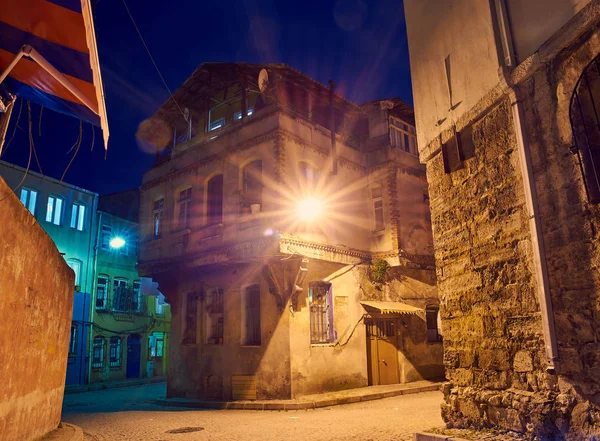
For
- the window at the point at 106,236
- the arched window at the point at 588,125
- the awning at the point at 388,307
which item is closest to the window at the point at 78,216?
the window at the point at 106,236

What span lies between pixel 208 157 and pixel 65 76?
38.1 feet

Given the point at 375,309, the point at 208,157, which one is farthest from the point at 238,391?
the point at 208,157

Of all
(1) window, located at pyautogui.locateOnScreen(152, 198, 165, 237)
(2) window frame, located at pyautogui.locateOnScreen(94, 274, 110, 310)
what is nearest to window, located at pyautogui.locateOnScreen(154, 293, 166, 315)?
(2) window frame, located at pyautogui.locateOnScreen(94, 274, 110, 310)

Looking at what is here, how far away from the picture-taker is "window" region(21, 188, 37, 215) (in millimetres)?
23316

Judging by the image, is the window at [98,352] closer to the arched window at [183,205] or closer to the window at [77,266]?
the window at [77,266]

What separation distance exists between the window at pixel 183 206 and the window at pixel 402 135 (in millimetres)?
8455

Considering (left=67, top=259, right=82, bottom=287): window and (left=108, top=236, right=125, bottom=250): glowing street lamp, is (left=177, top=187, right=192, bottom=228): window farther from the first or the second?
(left=108, top=236, right=125, bottom=250): glowing street lamp

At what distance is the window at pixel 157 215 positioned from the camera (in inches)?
741

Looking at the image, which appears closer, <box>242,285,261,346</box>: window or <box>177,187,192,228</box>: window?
<box>242,285,261,346</box>: window

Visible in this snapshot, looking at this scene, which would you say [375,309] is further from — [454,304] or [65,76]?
[65,76]

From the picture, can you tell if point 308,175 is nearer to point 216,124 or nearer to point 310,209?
point 310,209

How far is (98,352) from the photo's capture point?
26.1 metres

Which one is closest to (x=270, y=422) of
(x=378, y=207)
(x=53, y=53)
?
(x=53, y=53)

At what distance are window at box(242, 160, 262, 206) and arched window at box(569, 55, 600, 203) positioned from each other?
1074 cm
